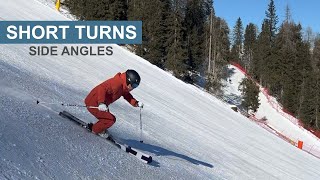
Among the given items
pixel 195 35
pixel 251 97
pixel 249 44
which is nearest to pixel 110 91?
pixel 251 97

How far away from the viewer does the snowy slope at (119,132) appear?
19.9 ft

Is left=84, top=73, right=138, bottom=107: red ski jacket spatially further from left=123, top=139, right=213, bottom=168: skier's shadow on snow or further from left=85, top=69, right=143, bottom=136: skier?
left=123, top=139, right=213, bottom=168: skier's shadow on snow

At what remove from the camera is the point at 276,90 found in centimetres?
6538

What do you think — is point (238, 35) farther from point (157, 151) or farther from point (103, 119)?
point (103, 119)

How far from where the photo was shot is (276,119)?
162ft

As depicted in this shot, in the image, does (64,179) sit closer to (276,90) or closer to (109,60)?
(109,60)

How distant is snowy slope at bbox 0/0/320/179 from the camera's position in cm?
608

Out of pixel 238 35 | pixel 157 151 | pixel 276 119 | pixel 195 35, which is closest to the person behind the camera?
pixel 157 151

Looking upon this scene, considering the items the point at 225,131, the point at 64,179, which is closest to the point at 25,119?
the point at 64,179

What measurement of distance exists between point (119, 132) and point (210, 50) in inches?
2008

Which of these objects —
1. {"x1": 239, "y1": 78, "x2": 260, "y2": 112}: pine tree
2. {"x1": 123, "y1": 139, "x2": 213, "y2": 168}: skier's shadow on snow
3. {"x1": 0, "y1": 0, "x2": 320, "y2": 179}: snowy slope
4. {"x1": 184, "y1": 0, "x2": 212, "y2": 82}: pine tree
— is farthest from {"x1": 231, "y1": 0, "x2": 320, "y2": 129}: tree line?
{"x1": 123, "y1": 139, "x2": 213, "y2": 168}: skier's shadow on snow

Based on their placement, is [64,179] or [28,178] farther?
[64,179]

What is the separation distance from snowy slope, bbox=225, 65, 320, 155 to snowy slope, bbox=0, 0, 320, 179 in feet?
58.4

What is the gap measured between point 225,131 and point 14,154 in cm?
1262
